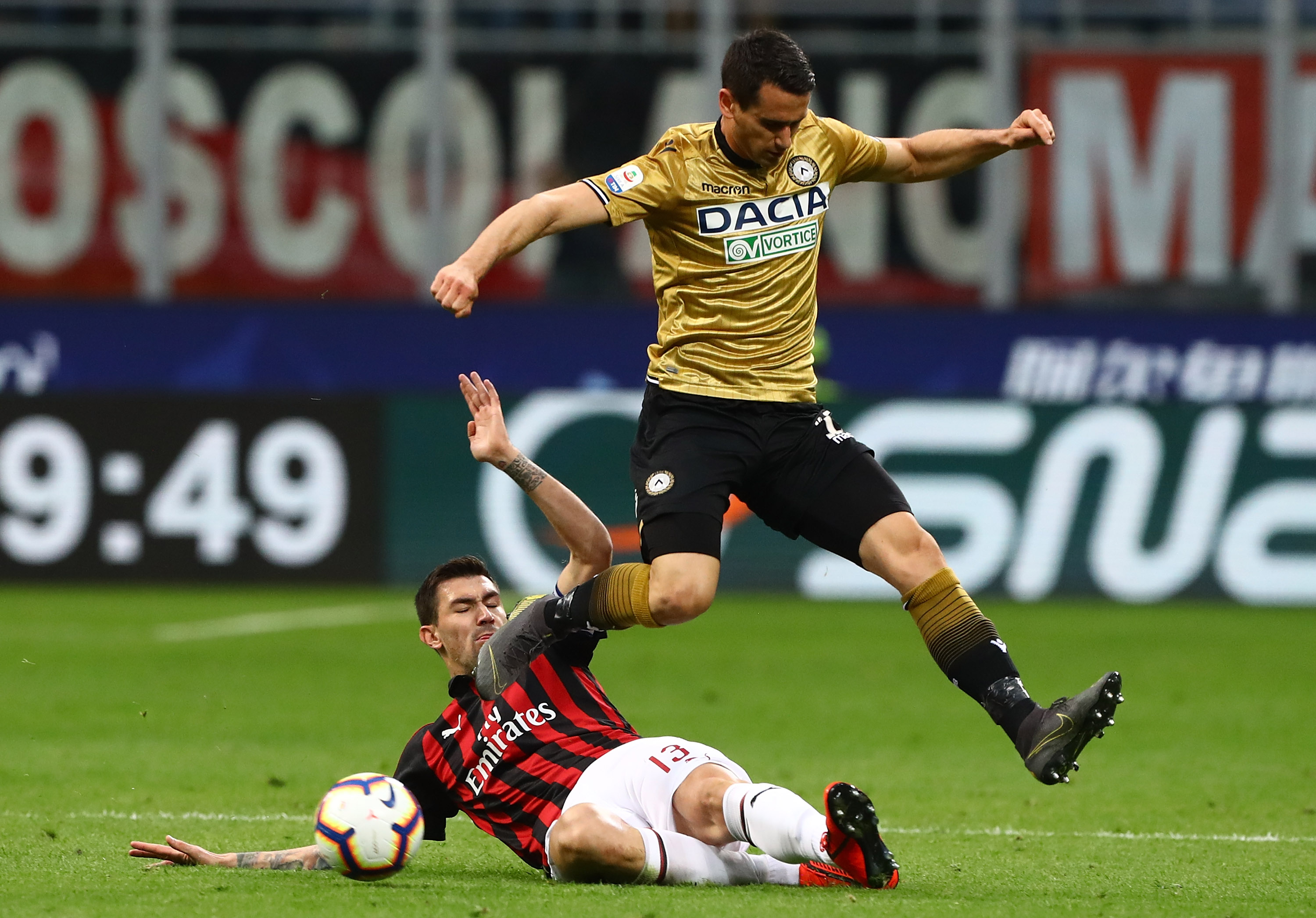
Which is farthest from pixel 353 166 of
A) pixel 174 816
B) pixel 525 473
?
pixel 525 473

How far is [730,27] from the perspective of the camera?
59.5 feet

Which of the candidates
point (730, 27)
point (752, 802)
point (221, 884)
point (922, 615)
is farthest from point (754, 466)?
point (730, 27)

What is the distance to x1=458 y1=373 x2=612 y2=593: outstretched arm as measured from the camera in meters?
6.09

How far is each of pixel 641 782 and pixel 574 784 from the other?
209 millimetres

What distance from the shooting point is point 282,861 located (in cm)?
591

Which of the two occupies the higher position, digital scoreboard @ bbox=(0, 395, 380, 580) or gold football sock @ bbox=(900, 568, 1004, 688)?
gold football sock @ bbox=(900, 568, 1004, 688)

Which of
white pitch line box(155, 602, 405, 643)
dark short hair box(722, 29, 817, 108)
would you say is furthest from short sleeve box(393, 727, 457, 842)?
white pitch line box(155, 602, 405, 643)

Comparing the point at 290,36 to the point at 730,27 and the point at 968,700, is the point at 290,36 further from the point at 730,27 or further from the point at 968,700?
the point at 968,700

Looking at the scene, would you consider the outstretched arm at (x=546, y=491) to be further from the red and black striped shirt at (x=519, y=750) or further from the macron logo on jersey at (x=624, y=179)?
the macron logo on jersey at (x=624, y=179)

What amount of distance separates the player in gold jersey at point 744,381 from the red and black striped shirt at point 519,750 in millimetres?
92

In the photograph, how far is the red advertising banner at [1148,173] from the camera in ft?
60.1

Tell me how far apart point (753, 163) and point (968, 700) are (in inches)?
214

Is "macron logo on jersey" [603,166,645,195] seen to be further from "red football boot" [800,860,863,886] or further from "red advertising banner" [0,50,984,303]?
"red advertising banner" [0,50,984,303]

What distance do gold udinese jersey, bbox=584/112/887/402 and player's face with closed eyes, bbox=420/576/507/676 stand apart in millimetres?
855
